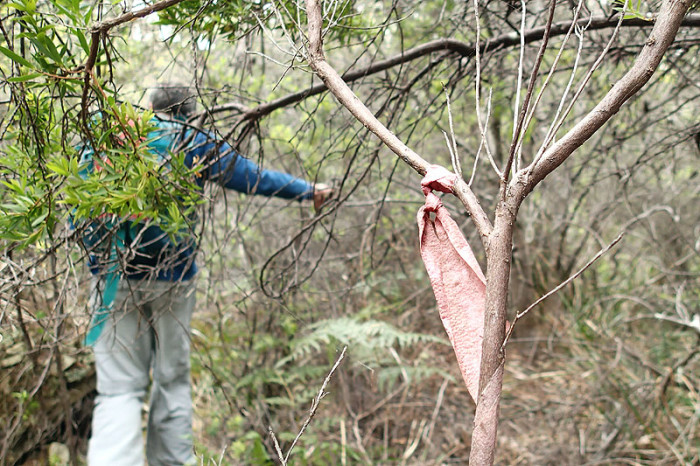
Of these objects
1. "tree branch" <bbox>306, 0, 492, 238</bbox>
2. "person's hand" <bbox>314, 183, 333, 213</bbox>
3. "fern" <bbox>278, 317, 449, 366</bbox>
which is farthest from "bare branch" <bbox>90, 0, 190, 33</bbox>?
"fern" <bbox>278, 317, 449, 366</bbox>

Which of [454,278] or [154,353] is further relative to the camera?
[154,353]

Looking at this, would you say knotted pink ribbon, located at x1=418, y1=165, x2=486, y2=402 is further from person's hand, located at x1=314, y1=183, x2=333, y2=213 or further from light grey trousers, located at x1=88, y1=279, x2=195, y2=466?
light grey trousers, located at x1=88, y1=279, x2=195, y2=466

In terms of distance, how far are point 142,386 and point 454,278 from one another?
2711 mm

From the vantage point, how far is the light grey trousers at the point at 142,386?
115 inches

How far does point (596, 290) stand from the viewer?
5031mm

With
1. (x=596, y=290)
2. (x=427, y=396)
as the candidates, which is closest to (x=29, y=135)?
(x=427, y=396)

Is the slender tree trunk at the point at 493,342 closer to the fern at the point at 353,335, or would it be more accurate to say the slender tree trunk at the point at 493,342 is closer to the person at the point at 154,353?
the person at the point at 154,353

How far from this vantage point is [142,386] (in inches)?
125

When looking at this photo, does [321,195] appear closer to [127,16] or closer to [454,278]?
[127,16]

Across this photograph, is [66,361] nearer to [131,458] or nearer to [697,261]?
[131,458]

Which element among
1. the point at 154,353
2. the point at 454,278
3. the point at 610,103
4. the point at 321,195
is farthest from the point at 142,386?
the point at 610,103

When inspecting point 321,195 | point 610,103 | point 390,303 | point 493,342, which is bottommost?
point 493,342

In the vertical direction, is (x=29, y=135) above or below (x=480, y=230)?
above

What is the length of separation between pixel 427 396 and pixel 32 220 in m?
3.29
